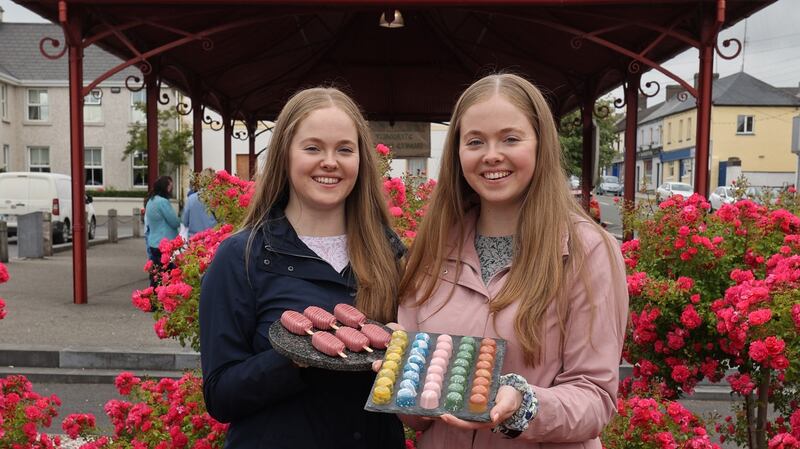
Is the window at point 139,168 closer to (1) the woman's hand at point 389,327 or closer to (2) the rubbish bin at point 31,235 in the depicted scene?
(2) the rubbish bin at point 31,235

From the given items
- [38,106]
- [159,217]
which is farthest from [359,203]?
[38,106]

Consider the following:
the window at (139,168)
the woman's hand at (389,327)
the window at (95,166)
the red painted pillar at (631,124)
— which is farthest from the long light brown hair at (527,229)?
the window at (95,166)

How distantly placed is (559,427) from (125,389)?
106 inches

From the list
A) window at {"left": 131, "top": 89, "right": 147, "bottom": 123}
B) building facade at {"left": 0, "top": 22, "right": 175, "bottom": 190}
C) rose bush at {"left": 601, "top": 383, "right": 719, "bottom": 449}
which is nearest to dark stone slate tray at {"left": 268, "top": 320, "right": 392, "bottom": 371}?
rose bush at {"left": 601, "top": 383, "right": 719, "bottom": 449}

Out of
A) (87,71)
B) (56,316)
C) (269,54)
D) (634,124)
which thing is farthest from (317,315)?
(87,71)

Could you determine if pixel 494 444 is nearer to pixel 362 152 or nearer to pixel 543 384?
pixel 543 384

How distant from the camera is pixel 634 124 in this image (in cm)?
1156

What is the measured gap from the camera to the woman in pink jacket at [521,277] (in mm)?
1880

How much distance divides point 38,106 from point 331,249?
41.3m

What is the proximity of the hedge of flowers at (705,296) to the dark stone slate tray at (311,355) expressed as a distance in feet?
6.87

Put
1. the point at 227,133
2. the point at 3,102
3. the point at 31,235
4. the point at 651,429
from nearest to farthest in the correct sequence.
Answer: the point at 651,429, the point at 31,235, the point at 227,133, the point at 3,102

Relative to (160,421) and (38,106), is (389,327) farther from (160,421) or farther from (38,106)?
(38,106)

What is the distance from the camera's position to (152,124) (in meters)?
11.1

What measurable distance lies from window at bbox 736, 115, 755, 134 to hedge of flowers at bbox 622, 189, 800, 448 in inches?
2071
